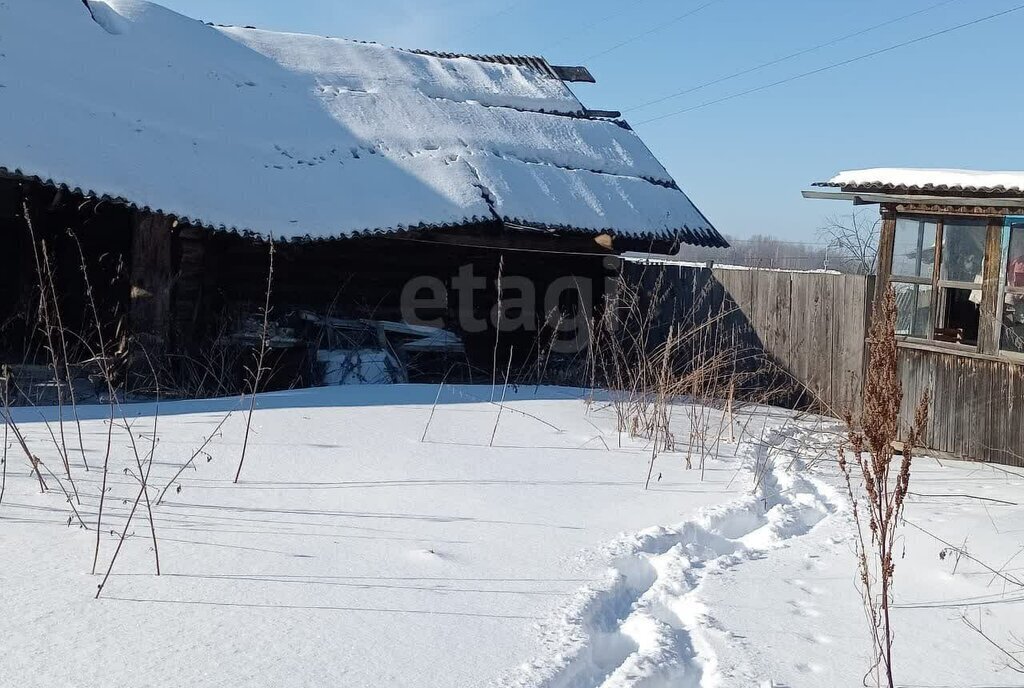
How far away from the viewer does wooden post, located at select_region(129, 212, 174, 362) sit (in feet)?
27.7

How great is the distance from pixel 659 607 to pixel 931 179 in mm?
5330

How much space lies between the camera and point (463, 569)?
359 centimetres

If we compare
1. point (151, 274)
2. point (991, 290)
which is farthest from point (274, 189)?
point (991, 290)

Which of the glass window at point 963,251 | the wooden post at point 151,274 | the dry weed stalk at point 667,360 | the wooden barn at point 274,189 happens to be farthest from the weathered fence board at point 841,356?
the wooden post at point 151,274

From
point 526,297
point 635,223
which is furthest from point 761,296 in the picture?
point 526,297

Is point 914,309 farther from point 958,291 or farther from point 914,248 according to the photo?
point 914,248

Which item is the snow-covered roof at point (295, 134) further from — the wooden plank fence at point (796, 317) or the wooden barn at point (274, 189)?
the wooden plank fence at point (796, 317)

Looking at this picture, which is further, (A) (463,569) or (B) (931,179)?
(B) (931,179)

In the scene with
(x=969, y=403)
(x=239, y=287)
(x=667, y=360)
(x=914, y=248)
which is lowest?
(x=969, y=403)

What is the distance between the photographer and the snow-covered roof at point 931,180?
6953mm

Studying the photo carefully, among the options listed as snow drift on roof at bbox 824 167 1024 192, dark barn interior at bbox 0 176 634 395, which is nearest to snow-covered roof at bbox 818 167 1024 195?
snow drift on roof at bbox 824 167 1024 192

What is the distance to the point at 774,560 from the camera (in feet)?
13.7

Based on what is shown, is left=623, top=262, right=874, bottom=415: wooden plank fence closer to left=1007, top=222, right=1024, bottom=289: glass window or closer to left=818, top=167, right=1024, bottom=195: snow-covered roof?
left=818, top=167, right=1024, bottom=195: snow-covered roof

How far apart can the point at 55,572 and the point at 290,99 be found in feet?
27.7
